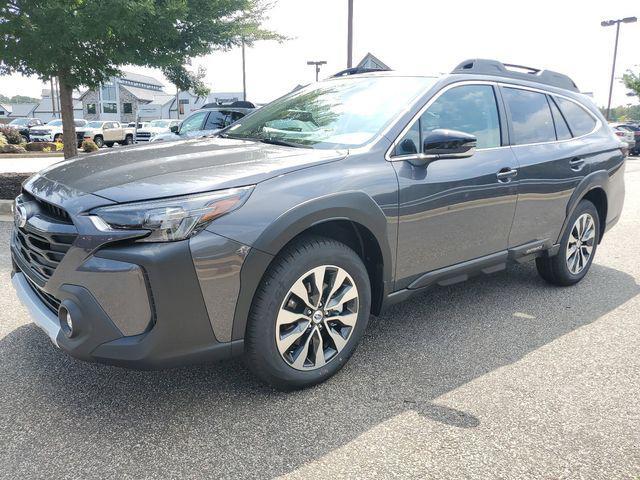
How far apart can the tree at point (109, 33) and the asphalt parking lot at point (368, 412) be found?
4008mm

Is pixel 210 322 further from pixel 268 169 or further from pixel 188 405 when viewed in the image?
pixel 268 169

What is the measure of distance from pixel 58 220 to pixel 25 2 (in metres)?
5.47

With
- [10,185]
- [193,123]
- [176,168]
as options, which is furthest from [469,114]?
[193,123]

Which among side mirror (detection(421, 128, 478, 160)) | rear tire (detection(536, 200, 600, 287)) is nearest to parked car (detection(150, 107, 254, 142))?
rear tire (detection(536, 200, 600, 287))

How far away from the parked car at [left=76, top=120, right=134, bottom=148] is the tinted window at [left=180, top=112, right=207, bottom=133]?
71.4ft

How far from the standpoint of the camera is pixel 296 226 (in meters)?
2.62

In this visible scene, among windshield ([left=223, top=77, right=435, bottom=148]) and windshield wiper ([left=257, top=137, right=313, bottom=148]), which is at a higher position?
windshield ([left=223, top=77, right=435, bottom=148])

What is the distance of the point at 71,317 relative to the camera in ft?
7.74

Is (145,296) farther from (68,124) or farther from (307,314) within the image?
(68,124)

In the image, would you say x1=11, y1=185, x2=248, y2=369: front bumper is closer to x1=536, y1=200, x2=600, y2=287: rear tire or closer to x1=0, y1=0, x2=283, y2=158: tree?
x1=536, y1=200, x2=600, y2=287: rear tire

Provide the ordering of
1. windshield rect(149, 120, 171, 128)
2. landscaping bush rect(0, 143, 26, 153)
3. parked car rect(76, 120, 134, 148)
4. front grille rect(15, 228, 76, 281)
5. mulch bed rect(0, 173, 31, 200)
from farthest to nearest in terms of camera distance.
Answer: windshield rect(149, 120, 171, 128), parked car rect(76, 120, 134, 148), landscaping bush rect(0, 143, 26, 153), mulch bed rect(0, 173, 31, 200), front grille rect(15, 228, 76, 281)

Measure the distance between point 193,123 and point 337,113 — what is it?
10.1 metres

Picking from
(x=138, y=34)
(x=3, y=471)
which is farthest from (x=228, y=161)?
(x=138, y=34)

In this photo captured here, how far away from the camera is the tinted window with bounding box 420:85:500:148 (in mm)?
3467
